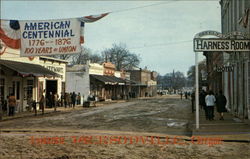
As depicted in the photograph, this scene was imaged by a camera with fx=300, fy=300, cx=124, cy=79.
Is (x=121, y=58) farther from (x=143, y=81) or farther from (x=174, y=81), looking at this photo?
(x=174, y=81)

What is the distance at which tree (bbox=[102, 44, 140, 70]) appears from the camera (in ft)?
282

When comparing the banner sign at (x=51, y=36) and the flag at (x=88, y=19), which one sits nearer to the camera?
the flag at (x=88, y=19)

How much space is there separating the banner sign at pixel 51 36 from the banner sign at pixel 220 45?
6353 millimetres

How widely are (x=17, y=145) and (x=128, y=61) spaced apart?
255ft

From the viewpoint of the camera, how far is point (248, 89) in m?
15.9

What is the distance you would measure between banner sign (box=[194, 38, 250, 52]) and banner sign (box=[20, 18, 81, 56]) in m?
6.35

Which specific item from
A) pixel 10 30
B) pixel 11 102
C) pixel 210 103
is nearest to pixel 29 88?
pixel 11 102

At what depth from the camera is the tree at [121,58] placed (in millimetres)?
85812

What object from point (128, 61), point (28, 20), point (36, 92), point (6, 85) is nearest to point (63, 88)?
point (36, 92)

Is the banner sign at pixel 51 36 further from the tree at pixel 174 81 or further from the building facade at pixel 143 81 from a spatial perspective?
the tree at pixel 174 81

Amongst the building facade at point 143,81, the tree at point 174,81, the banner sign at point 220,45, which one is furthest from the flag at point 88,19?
the tree at point 174,81

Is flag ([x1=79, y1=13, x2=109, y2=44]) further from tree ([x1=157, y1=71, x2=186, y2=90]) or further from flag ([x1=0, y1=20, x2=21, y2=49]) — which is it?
tree ([x1=157, y1=71, x2=186, y2=90])

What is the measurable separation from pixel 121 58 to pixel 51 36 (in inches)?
2759

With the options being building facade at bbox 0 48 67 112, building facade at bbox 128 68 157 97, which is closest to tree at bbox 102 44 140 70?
building facade at bbox 128 68 157 97
